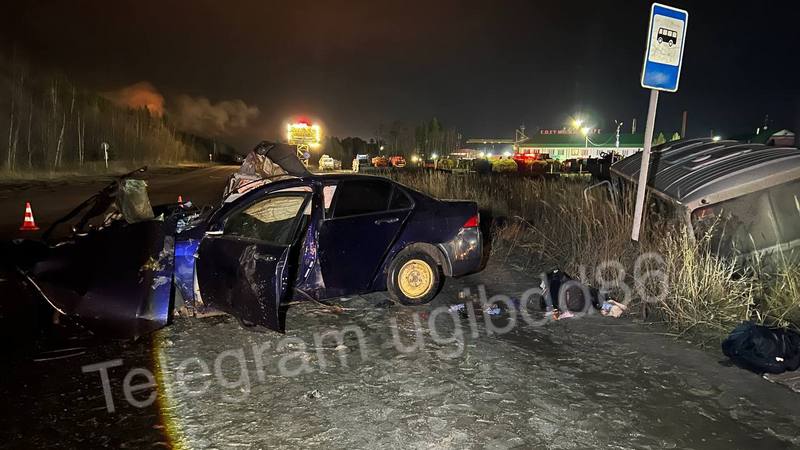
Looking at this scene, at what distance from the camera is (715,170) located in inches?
255

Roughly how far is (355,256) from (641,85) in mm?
4101

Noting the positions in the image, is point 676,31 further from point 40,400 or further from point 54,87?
point 54,87

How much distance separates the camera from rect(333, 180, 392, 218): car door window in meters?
5.54

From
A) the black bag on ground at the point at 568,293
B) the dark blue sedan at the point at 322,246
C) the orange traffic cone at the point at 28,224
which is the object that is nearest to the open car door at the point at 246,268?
the dark blue sedan at the point at 322,246

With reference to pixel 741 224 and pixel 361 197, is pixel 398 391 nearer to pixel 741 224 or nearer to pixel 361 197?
pixel 361 197

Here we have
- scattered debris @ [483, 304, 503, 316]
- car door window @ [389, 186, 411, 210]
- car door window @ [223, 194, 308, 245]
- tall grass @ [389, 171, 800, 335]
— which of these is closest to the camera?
tall grass @ [389, 171, 800, 335]

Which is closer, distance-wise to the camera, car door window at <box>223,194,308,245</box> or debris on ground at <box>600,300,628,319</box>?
car door window at <box>223,194,308,245</box>

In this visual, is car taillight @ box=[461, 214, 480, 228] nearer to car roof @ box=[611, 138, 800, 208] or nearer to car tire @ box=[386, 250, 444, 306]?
car tire @ box=[386, 250, 444, 306]

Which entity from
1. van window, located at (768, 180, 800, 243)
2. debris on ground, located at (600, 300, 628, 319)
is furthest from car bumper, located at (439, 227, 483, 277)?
van window, located at (768, 180, 800, 243)

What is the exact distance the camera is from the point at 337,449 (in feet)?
9.89

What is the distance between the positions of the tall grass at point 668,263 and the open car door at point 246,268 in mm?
3945

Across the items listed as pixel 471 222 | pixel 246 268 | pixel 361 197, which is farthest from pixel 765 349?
pixel 246 268

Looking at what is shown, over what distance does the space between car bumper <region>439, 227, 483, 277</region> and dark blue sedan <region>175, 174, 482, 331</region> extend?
0.04ft

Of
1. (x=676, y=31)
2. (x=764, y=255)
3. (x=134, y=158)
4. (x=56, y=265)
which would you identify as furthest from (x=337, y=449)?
(x=134, y=158)
